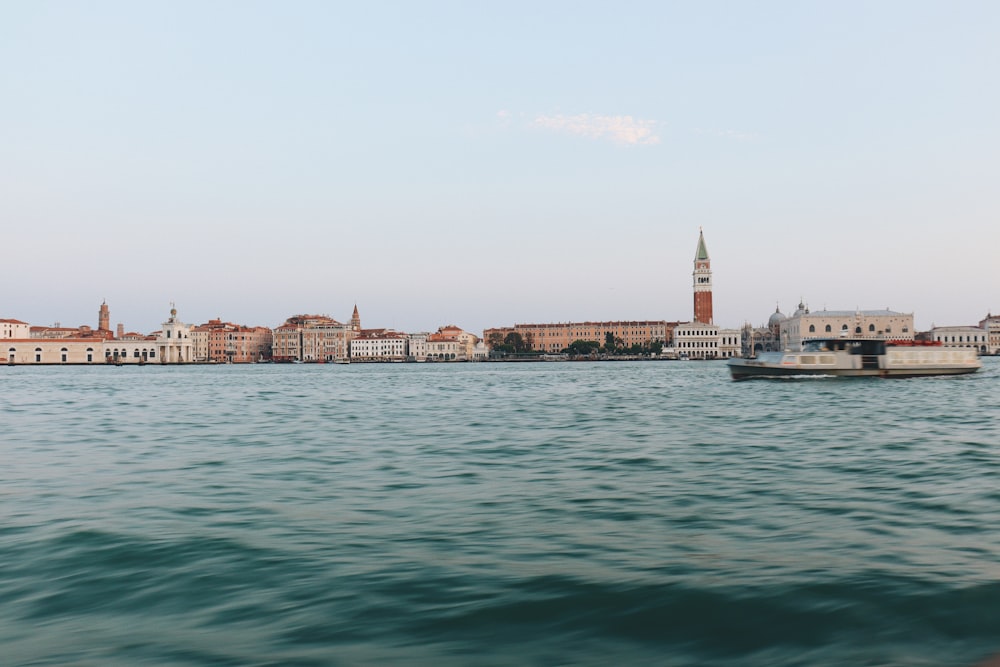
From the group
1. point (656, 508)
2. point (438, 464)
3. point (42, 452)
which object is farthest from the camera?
point (42, 452)

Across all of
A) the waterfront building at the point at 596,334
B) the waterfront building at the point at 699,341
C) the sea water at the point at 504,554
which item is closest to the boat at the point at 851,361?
the sea water at the point at 504,554

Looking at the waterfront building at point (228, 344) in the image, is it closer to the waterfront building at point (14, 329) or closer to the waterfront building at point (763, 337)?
the waterfront building at point (14, 329)

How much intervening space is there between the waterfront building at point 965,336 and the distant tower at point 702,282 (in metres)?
36.0

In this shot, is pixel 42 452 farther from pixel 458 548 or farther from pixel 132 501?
pixel 458 548

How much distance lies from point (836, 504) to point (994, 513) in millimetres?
1078

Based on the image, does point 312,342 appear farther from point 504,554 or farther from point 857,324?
point 504,554

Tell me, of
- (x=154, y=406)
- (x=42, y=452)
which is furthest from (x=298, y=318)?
(x=42, y=452)

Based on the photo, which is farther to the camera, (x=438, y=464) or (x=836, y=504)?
(x=438, y=464)

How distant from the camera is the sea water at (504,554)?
11.2 feet

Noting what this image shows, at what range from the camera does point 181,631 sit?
3576mm

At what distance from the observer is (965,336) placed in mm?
127375

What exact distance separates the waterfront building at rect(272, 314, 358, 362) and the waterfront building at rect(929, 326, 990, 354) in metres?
97.1

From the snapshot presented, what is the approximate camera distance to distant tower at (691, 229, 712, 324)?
13775 cm

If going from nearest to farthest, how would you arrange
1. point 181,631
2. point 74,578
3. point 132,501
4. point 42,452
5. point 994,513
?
point 181,631 → point 74,578 → point 994,513 → point 132,501 → point 42,452
